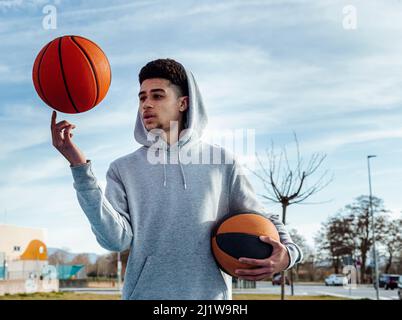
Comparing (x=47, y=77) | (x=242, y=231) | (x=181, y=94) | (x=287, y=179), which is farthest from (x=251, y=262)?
(x=287, y=179)

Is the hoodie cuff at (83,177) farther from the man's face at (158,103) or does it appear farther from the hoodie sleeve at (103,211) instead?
the man's face at (158,103)

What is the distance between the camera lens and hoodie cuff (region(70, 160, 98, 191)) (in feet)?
7.52

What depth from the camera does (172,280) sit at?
249cm

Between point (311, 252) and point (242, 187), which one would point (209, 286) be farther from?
point (311, 252)

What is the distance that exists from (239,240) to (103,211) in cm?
73

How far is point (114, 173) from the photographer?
2727 mm

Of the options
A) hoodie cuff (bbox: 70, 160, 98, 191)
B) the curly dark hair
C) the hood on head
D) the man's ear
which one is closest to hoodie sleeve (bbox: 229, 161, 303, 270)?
the hood on head

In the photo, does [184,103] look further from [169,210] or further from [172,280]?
[172,280]

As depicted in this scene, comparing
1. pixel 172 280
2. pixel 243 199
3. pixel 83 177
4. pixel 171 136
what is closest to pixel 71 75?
pixel 171 136

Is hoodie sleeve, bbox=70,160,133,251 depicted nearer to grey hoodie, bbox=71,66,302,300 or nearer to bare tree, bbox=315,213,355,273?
grey hoodie, bbox=71,66,302,300

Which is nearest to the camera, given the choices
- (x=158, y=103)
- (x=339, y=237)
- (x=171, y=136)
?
(x=158, y=103)

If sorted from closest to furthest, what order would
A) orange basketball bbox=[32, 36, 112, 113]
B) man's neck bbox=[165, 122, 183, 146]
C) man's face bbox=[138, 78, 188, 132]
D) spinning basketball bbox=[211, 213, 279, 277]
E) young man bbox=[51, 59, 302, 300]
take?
young man bbox=[51, 59, 302, 300] → spinning basketball bbox=[211, 213, 279, 277] → man's face bbox=[138, 78, 188, 132] → man's neck bbox=[165, 122, 183, 146] → orange basketball bbox=[32, 36, 112, 113]

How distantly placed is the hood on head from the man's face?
7 centimetres

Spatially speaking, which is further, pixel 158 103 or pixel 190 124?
pixel 190 124
